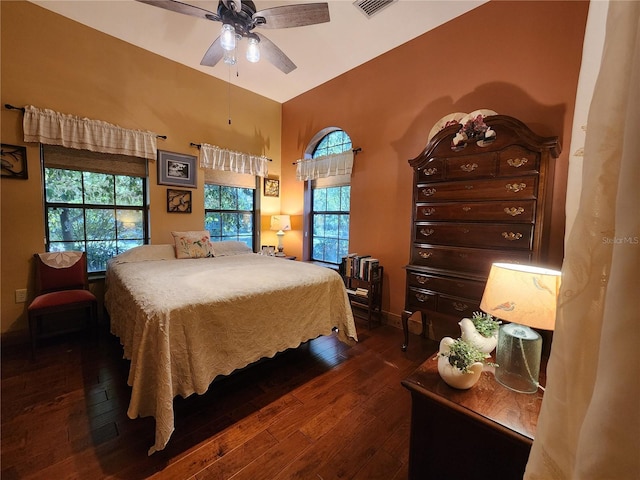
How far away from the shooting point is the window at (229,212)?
4.04m

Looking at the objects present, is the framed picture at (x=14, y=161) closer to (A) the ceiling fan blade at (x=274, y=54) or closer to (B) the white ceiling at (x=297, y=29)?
(B) the white ceiling at (x=297, y=29)

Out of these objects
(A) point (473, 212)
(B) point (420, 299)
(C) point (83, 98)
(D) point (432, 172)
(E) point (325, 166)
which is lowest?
(B) point (420, 299)

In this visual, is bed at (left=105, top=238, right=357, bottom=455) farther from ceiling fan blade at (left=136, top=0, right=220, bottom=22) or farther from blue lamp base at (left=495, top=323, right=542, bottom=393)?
ceiling fan blade at (left=136, top=0, right=220, bottom=22)

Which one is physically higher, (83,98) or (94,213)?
(83,98)

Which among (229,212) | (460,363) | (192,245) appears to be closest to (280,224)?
(229,212)

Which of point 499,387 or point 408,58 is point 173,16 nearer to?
point 408,58

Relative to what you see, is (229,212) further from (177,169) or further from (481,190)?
(481,190)

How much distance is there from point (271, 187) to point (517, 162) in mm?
3525

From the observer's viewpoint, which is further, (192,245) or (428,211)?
(192,245)

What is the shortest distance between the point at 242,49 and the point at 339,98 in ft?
4.49

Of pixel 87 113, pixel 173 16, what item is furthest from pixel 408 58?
pixel 87 113

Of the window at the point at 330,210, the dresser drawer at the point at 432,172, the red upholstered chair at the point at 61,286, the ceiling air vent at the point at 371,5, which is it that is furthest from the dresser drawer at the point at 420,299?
the red upholstered chair at the point at 61,286

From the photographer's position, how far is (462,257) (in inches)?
86.4

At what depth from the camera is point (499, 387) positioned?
3.36 ft
